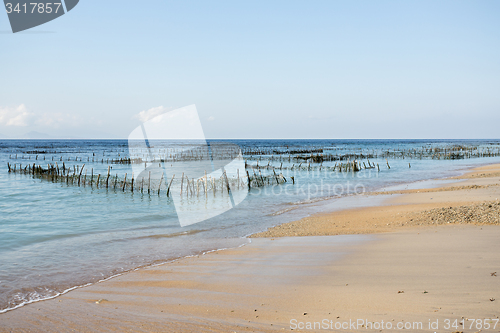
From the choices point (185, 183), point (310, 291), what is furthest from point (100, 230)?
point (185, 183)

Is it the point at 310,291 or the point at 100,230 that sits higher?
the point at 310,291

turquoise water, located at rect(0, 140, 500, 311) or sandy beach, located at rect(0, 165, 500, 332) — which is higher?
sandy beach, located at rect(0, 165, 500, 332)

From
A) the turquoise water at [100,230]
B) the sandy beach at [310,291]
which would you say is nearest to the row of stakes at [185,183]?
the turquoise water at [100,230]

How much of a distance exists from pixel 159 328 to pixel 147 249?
4.73 m

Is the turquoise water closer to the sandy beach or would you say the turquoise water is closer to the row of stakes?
the row of stakes

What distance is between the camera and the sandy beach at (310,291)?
142 inches

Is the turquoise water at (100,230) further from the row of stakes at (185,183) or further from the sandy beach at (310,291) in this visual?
the sandy beach at (310,291)

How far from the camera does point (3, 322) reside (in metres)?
4.36

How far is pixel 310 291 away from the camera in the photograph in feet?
15.0

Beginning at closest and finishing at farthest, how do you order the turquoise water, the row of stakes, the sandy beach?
the sandy beach < the turquoise water < the row of stakes

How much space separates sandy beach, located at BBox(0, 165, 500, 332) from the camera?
3.62 meters

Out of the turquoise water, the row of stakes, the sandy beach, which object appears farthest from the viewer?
Result: the row of stakes

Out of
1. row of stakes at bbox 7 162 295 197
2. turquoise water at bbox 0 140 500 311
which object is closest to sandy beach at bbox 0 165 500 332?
turquoise water at bbox 0 140 500 311

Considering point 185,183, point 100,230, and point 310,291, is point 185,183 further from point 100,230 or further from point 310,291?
point 310,291
